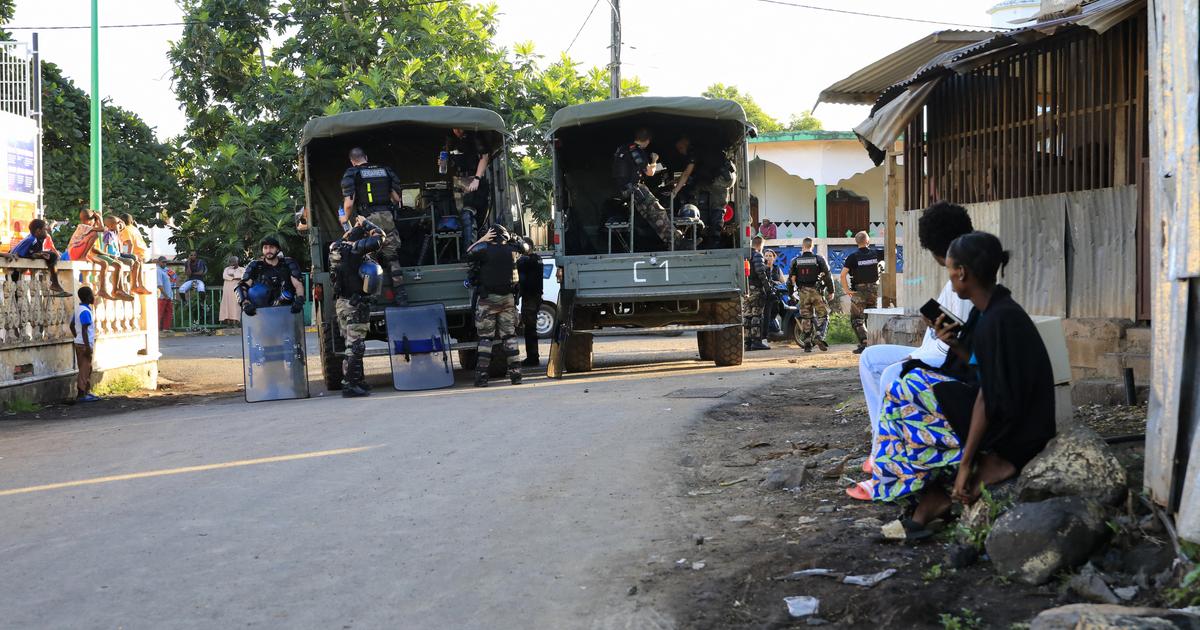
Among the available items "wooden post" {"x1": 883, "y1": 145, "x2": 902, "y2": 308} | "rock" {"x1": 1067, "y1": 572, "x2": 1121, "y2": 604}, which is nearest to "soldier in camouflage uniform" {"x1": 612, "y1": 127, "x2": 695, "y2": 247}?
"wooden post" {"x1": 883, "y1": 145, "x2": 902, "y2": 308}

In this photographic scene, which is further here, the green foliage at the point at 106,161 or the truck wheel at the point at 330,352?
the green foliage at the point at 106,161

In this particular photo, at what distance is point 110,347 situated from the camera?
15008mm

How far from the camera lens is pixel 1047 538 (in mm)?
4430

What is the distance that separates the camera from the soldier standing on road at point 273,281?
13219 millimetres

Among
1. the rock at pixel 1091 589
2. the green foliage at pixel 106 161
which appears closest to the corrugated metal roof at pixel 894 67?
the rock at pixel 1091 589

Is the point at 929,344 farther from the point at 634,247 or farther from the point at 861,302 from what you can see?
the point at 861,302

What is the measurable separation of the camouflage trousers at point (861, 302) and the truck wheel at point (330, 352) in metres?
7.39

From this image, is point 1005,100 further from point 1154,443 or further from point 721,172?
point 1154,443

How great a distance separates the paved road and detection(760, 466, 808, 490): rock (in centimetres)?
57

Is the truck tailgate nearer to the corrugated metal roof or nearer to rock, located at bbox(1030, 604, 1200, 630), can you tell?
the corrugated metal roof

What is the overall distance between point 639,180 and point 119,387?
6.92 m

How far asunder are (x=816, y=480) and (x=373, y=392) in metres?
7.53

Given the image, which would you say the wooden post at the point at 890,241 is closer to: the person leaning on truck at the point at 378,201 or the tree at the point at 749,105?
the person leaning on truck at the point at 378,201

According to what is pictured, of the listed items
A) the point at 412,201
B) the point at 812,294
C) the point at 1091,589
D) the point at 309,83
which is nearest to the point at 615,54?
the point at 309,83
